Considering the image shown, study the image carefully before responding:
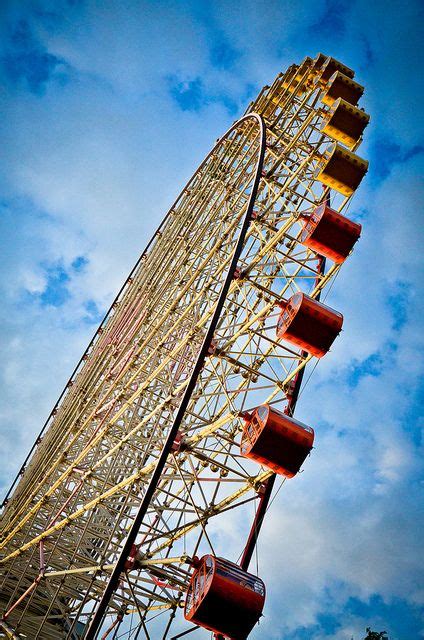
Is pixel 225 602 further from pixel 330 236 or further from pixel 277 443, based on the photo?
pixel 330 236

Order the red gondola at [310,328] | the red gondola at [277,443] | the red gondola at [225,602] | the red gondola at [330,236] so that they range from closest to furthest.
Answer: the red gondola at [225,602] → the red gondola at [277,443] → the red gondola at [310,328] → the red gondola at [330,236]

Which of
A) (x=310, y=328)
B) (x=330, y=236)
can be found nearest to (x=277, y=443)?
(x=310, y=328)

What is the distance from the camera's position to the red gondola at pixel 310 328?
9.60 meters

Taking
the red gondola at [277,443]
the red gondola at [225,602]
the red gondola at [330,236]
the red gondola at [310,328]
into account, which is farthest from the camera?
the red gondola at [330,236]

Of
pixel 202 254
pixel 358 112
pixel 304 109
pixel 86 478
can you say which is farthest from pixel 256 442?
pixel 304 109

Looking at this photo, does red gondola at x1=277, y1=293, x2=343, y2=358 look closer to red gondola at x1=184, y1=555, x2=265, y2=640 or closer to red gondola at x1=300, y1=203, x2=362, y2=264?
red gondola at x1=300, y1=203, x2=362, y2=264

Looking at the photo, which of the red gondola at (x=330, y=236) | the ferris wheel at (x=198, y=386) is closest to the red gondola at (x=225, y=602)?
the ferris wheel at (x=198, y=386)

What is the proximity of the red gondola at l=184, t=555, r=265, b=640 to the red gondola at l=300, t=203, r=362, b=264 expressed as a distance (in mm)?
6601

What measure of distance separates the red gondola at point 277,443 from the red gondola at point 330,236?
408 cm

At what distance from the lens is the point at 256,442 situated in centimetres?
847

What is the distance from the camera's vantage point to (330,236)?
11.1m

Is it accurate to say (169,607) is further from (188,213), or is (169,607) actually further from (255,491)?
(188,213)

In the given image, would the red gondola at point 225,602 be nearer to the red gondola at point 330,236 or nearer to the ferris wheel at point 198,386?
the ferris wheel at point 198,386

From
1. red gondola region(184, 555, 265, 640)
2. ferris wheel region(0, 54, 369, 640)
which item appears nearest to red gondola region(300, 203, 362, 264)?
ferris wheel region(0, 54, 369, 640)
